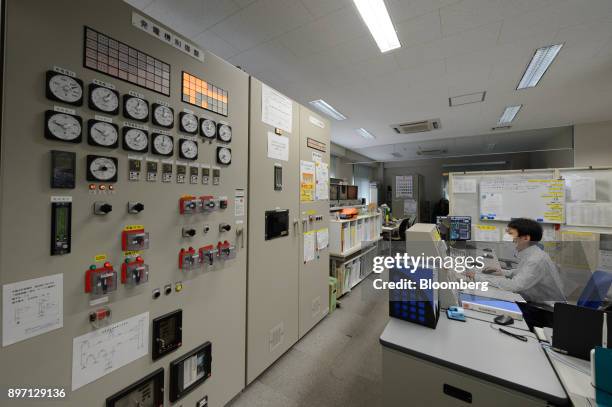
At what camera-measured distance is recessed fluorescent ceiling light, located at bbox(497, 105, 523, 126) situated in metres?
3.94

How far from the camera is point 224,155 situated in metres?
1.54

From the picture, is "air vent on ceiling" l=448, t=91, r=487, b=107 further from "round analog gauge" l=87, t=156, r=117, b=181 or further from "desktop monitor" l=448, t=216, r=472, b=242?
"round analog gauge" l=87, t=156, r=117, b=181

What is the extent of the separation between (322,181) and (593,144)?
18.6 ft

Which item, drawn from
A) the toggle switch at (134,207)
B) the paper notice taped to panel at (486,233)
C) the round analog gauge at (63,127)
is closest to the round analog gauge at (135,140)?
the round analog gauge at (63,127)

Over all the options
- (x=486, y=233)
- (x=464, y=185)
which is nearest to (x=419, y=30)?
(x=464, y=185)

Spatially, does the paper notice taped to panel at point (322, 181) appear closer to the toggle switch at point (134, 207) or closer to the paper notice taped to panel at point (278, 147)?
the paper notice taped to panel at point (278, 147)

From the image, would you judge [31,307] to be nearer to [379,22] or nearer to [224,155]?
[224,155]

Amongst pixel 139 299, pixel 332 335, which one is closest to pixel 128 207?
pixel 139 299

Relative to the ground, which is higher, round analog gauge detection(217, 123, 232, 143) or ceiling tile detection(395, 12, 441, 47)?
ceiling tile detection(395, 12, 441, 47)

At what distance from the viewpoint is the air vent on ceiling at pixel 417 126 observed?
15.4ft

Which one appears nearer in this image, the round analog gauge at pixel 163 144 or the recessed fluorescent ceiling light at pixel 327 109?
the round analog gauge at pixel 163 144

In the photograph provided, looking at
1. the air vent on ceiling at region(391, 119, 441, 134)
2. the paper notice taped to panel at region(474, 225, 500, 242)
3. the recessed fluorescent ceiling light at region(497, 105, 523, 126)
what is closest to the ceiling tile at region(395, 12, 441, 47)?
the air vent on ceiling at region(391, 119, 441, 134)

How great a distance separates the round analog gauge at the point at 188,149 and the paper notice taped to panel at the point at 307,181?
109 cm

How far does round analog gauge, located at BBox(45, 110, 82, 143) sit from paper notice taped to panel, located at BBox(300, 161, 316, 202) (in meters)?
Answer: 1.60
